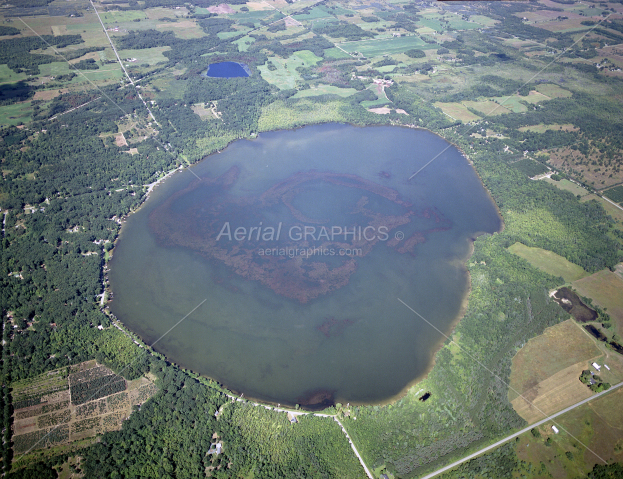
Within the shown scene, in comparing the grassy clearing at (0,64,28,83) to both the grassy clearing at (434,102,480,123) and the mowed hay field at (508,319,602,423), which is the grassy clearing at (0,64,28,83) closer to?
the grassy clearing at (434,102,480,123)

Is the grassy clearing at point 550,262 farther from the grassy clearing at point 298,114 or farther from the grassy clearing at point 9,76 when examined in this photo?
the grassy clearing at point 9,76

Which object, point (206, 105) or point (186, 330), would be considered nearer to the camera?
point (186, 330)

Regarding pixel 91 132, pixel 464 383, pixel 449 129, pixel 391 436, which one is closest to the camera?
pixel 391 436

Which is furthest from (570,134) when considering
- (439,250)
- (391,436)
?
(391,436)

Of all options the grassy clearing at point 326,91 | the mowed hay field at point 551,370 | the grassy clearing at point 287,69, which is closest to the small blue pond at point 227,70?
the grassy clearing at point 287,69

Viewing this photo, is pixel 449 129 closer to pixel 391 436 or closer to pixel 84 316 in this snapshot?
pixel 391 436

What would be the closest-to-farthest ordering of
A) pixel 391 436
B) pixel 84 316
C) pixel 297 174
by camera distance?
pixel 391 436 → pixel 84 316 → pixel 297 174

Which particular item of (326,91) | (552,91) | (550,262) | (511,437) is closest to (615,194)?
(550,262)
